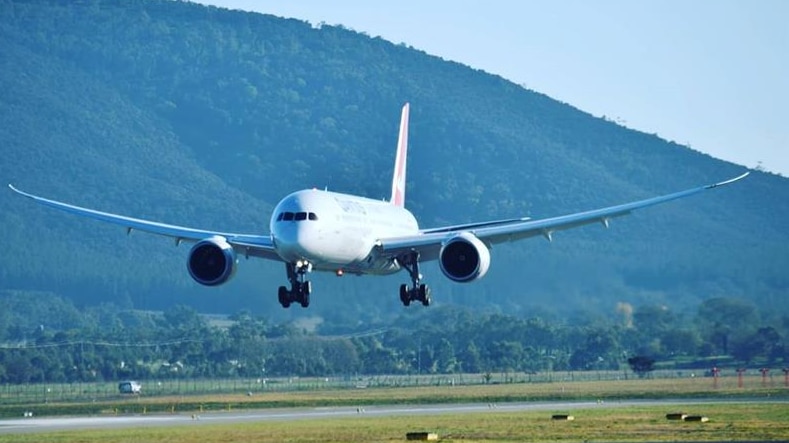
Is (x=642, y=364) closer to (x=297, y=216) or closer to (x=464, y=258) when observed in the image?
(x=464, y=258)

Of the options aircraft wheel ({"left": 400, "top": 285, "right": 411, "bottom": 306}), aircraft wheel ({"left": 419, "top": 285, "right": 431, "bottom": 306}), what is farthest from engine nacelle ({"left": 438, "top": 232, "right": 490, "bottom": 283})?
aircraft wheel ({"left": 400, "top": 285, "right": 411, "bottom": 306})

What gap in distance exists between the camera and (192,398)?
305 feet

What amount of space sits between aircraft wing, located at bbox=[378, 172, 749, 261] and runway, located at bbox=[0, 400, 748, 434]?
357 inches

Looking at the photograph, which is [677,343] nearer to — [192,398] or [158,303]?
[192,398]

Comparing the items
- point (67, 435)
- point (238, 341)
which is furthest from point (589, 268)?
point (67, 435)

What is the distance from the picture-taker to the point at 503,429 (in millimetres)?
61375

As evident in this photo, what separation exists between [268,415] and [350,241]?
14.9 m

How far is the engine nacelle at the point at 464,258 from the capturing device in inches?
2650

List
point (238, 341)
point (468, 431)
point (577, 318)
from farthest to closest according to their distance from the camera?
point (238, 341), point (577, 318), point (468, 431)

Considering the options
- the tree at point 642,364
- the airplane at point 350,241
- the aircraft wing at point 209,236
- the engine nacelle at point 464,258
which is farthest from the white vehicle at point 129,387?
the engine nacelle at point 464,258

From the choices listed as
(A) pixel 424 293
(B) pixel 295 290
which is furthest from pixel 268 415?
(B) pixel 295 290

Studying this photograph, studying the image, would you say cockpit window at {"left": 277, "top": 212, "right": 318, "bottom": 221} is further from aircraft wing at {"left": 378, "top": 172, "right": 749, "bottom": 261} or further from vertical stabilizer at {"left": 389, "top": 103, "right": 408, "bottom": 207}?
vertical stabilizer at {"left": 389, "top": 103, "right": 408, "bottom": 207}

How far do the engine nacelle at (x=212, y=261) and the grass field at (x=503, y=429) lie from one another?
616cm

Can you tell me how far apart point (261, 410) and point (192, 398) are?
10835mm
